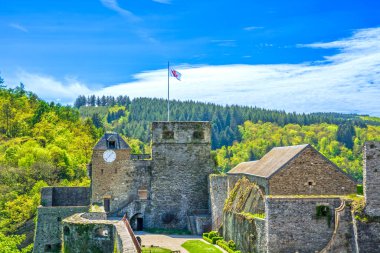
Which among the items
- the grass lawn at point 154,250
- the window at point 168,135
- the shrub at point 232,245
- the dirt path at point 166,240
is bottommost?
the dirt path at point 166,240

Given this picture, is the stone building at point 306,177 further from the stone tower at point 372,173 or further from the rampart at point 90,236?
the rampart at point 90,236

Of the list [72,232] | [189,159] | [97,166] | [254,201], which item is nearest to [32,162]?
[97,166]

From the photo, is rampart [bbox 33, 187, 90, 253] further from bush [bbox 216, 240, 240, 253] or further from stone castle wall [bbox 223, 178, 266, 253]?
stone castle wall [bbox 223, 178, 266, 253]

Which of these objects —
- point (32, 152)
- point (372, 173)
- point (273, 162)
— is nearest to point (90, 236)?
point (273, 162)

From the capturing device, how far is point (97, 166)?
47688 millimetres

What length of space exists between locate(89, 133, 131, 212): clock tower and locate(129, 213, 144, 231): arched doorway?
1.84m

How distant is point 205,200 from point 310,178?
653 inches

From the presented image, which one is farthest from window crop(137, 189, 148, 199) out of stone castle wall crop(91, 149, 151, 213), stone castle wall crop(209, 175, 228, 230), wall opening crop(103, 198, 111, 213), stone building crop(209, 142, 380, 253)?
stone building crop(209, 142, 380, 253)

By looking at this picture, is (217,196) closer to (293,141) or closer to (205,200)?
(205,200)

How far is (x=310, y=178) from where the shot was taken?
33.1 metres

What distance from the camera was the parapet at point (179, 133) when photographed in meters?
48.1

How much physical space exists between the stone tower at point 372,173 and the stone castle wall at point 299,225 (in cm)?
211

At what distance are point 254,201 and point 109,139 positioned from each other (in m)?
18.0

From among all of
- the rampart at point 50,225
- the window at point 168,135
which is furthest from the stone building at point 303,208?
the rampart at point 50,225
